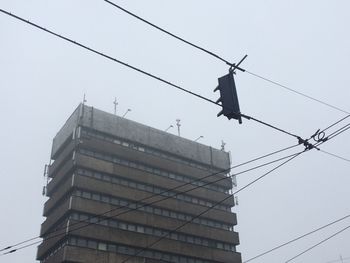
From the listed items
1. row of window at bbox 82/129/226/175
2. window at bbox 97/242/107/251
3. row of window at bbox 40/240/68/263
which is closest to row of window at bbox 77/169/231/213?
row of window at bbox 82/129/226/175

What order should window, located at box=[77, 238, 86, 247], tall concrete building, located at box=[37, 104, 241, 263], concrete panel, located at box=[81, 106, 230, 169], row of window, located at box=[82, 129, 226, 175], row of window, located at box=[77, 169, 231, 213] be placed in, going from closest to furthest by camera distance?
window, located at box=[77, 238, 86, 247], tall concrete building, located at box=[37, 104, 241, 263], row of window, located at box=[77, 169, 231, 213], row of window, located at box=[82, 129, 226, 175], concrete panel, located at box=[81, 106, 230, 169]

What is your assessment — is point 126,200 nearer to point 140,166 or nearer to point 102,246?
point 140,166

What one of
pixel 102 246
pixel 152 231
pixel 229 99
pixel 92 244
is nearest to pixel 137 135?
pixel 152 231

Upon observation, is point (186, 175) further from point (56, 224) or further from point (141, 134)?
point (56, 224)

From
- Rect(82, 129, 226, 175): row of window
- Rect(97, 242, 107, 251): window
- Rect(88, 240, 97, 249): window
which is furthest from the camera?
Rect(82, 129, 226, 175): row of window

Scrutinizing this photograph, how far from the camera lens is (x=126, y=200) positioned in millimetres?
63062

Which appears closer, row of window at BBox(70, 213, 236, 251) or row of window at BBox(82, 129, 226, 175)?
row of window at BBox(70, 213, 236, 251)

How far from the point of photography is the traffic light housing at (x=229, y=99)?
37.9ft

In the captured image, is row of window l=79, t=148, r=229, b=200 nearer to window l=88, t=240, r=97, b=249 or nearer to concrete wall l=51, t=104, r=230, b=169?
concrete wall l=51, t=104, r=230, b=169

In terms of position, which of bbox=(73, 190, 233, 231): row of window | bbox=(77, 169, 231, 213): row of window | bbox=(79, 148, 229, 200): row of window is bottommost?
bbox=(73, 190, 233, 231): row of window

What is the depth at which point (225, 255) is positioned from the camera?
229 ft

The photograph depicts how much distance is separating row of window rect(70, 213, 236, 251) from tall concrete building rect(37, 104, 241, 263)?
0.41ft

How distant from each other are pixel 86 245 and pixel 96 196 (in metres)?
6.59

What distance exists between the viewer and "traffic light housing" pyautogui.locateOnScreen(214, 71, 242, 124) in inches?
455
